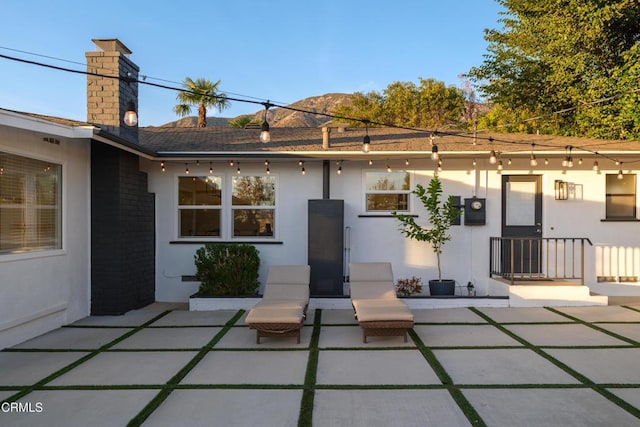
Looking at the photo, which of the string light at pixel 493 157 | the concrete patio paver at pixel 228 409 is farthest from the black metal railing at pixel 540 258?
the concrete patio paver at pixel 228 409

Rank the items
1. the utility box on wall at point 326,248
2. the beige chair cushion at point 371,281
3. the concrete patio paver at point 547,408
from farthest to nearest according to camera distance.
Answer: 1. the utility box on wall at point 326,248
2. the beige chair cushion at point 371,281
3. the concrete patio paver at point 547,408

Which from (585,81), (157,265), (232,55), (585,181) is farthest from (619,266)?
(232,55)

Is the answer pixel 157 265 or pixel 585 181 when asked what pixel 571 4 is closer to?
pixel 585 181

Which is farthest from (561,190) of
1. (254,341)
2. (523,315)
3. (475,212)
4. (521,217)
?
(254,341)

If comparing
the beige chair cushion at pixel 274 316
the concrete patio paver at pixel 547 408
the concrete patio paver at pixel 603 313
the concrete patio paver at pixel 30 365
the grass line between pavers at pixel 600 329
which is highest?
the beige chair cushion at pixel 274 316

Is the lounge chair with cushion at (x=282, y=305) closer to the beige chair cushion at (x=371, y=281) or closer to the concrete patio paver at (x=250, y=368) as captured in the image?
the concrete patio paver at (x=250, y=368)

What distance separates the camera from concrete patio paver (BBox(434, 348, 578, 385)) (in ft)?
15.7

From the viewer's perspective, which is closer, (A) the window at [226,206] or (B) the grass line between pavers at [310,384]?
(B) the grass line between pavers at [310,384]

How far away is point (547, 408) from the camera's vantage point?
13.4 feet

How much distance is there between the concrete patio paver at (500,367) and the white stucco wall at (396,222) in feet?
12.1

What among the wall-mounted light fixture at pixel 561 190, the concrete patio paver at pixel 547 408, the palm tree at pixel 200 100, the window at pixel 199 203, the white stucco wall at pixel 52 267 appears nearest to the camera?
the concrete patio paver at pixel 547 408

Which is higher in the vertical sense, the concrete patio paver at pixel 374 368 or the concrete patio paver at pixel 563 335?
the concrete patio paver at pixel 563 335

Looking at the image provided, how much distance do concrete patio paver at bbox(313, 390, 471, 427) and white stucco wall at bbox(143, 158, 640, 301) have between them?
5.02 m

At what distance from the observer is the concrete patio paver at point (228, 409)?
3.85m
